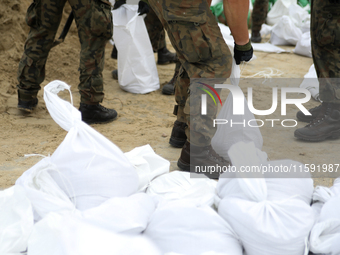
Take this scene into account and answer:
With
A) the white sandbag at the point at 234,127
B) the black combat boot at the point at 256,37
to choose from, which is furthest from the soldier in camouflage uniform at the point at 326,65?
the black combat boot at the point at 256,37

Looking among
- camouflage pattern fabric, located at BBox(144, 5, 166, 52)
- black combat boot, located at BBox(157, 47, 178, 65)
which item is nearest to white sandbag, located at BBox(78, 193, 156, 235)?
camouflage pattern fabric, located at BBox(144, 5, 166, 52)

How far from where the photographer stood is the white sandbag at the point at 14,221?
1139 millimetres

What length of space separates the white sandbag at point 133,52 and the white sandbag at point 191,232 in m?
2.39

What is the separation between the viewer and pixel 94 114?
9.07ft

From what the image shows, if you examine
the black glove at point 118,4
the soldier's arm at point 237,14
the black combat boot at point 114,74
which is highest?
the soldier's arm at point 237,14

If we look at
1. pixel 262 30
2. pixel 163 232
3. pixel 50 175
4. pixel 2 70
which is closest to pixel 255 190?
pixel 163 232

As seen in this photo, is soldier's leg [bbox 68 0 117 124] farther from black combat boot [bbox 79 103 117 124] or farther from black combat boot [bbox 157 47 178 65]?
black combat boot [bbox 157 47 178 65]

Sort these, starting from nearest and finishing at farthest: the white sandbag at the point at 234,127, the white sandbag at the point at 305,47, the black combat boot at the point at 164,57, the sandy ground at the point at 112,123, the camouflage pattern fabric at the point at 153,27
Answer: the white sandbag at the point at 234,127 → the sandy ground at the point at 112,123 → the camouflage pattern fabric at the point at 153,27 → the black combat boot at the point at 164,57 → the white sandbag at the point at 305,47

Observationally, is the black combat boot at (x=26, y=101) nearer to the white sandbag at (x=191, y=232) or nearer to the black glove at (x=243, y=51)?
the black glove at (x=243, y=51)

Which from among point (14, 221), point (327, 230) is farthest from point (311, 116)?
point (14, 221)

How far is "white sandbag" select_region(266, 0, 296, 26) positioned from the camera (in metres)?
6.79

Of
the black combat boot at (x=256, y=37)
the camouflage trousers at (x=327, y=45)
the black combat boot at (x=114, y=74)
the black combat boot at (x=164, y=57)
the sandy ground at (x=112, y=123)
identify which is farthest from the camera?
the black combat boot at (x=256, y=37)

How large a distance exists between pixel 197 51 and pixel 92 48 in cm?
111

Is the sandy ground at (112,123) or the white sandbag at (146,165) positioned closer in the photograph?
the white sandbag at (146,165)
